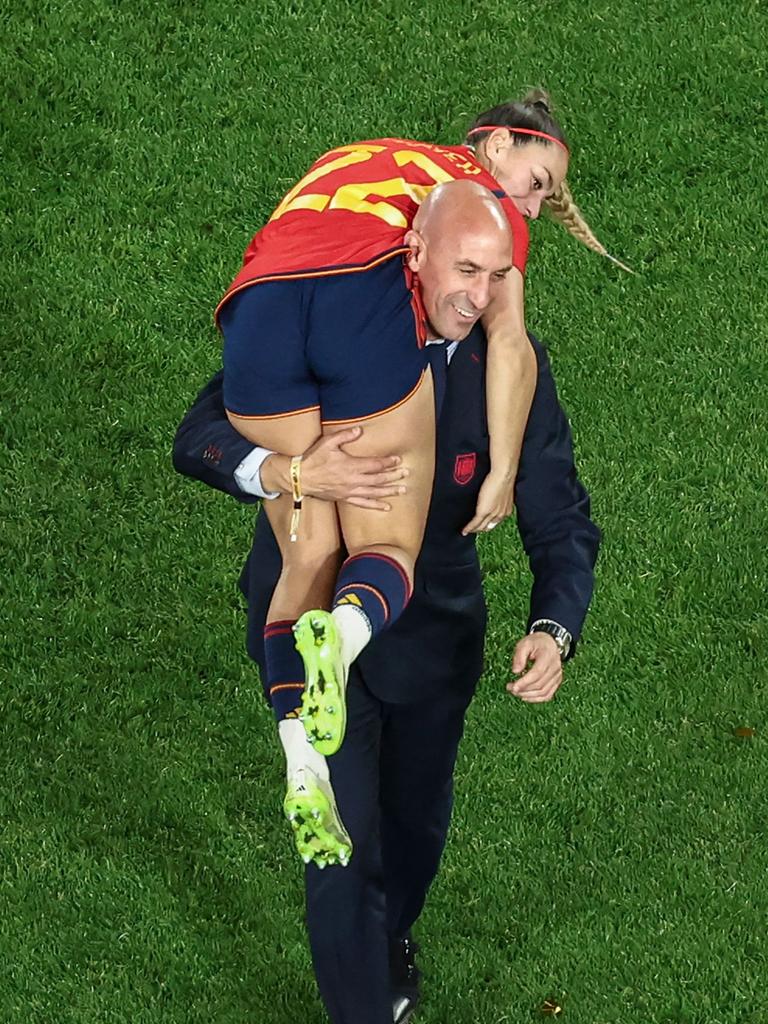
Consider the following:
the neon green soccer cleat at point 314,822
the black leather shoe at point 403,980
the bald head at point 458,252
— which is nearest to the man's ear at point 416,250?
the bald head at point 458,252

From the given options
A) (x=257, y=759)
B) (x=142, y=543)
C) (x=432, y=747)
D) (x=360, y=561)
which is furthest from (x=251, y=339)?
(x=142, y=543)

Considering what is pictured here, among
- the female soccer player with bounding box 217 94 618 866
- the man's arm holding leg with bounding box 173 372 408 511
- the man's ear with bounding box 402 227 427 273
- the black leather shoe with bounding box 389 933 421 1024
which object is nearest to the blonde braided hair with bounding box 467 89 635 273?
the female soccer player with bounding box 217 94 618 866

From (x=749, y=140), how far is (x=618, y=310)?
1296mm

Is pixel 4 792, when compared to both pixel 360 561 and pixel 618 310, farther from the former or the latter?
pixel 618 310

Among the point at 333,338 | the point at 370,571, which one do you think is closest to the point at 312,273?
the point at 333,338

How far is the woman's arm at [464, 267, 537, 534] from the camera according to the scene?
17.8 feet

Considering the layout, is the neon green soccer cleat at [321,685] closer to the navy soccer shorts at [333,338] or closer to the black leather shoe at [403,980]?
the navy soccer shorts at [333,338]

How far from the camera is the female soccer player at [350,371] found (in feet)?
16.7

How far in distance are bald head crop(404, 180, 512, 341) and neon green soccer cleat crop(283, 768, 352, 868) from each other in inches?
48.6

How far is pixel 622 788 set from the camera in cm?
746

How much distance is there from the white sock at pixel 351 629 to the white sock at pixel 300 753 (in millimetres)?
220

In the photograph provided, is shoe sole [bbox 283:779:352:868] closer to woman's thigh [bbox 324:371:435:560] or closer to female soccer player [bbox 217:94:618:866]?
→ female soccer player [bbox 217:94:618:866]

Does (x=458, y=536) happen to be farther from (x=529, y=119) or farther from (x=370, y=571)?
(x=529, y=119)

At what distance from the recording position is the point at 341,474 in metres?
5.21
